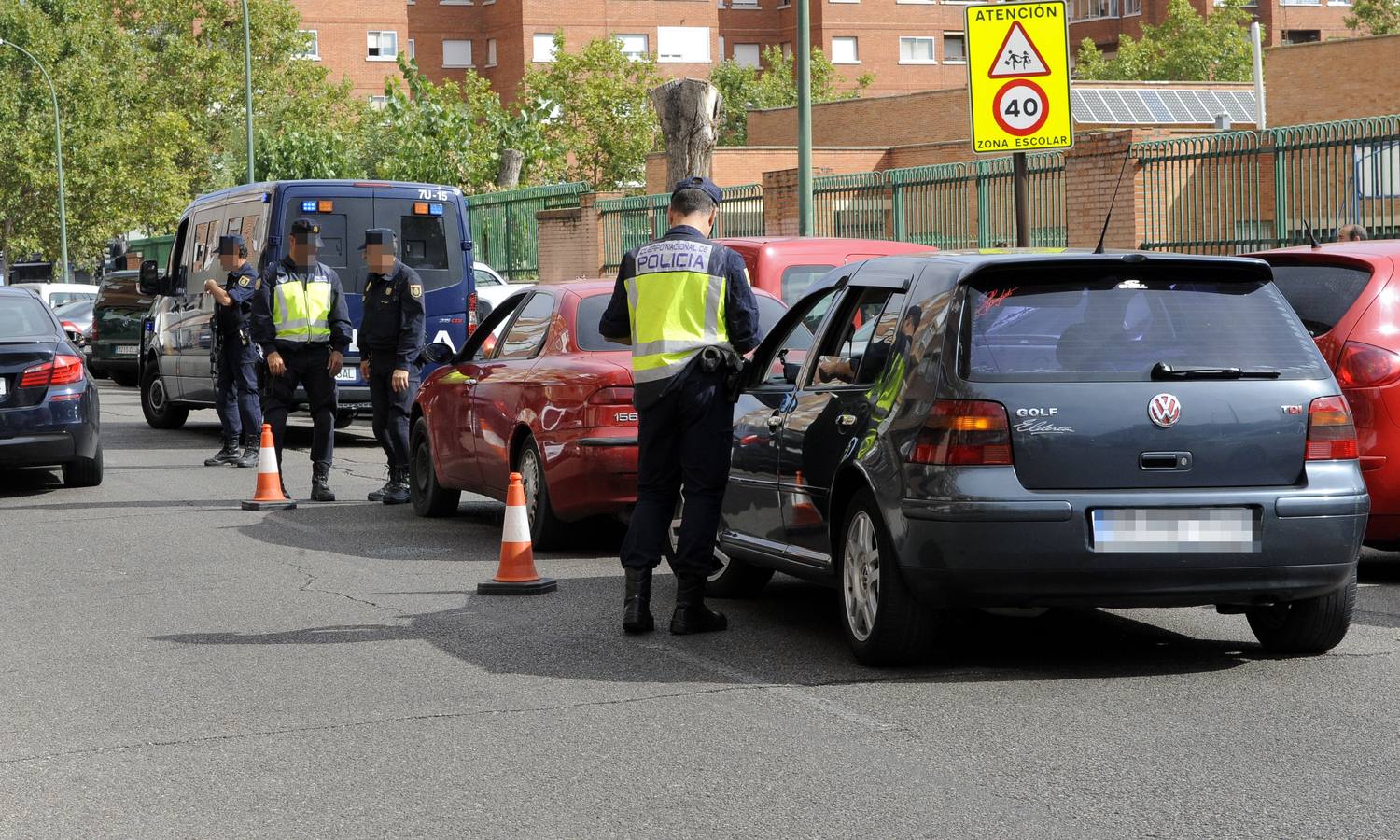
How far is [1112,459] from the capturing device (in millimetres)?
6512

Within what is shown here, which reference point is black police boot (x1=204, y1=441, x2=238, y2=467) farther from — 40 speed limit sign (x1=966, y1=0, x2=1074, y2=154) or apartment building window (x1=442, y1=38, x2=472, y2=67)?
apartment building window (x1=442, y1=38, x2=472, y2=67)

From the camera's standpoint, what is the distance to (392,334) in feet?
41.6

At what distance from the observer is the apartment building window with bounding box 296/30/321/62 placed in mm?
75438

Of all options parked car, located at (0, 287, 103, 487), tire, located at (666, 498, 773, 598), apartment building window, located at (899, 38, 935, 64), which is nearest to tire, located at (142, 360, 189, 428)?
parked car, located at (0, 287, 103, 487)

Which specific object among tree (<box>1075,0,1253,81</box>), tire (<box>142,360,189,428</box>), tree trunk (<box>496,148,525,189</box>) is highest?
tree (<box>1075,0,1253,81</box>)

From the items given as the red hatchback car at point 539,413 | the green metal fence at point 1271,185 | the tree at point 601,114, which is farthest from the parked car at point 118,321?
the tree at point 601,114

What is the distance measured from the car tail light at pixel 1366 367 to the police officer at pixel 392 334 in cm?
605

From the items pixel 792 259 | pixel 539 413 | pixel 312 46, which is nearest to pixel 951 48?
pixel 312 46

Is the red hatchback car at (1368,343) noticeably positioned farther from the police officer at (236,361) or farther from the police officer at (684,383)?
the police officer at (236,361)

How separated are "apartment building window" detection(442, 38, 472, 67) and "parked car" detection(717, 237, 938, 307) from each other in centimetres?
7445

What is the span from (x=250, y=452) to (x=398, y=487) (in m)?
3.79

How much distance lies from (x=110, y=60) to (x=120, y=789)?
64.0 meters

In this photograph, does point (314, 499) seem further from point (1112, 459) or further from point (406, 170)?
point (406, 170)

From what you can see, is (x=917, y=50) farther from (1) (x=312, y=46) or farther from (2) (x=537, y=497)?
(2) (x=537, y=497)
